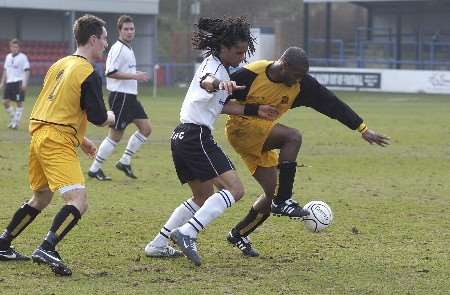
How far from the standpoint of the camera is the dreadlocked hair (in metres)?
7.96

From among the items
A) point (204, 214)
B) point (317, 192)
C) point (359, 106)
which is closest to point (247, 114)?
point (204, 214)

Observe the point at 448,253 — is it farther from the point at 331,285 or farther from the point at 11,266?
the point at 11,266

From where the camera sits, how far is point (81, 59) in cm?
758

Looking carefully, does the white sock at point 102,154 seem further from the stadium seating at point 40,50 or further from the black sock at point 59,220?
the stadium seating at point 40,50

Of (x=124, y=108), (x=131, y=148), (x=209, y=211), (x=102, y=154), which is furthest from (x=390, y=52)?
(x=209, y=211)

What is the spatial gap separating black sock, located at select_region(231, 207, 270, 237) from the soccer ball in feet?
1.61

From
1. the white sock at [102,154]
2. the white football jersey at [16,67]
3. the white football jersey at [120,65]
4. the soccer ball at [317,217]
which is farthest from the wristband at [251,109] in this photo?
the white football jersey at [16,67]

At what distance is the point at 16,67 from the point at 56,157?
1781cm

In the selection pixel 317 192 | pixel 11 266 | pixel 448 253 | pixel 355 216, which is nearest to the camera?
pixel 11 266

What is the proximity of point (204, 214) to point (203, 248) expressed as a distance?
92 centimetres

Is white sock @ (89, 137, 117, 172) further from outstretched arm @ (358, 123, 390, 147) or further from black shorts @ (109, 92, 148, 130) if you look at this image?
outstretched arm @ (358, 123, 390, 147)

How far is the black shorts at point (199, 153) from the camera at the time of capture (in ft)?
25.7

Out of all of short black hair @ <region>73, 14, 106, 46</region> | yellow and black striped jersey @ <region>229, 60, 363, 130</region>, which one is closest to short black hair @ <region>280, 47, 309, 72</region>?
yellow and black striped jersey @ <region>229, 60, 363, 130</region>

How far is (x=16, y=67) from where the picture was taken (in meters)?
24.7
